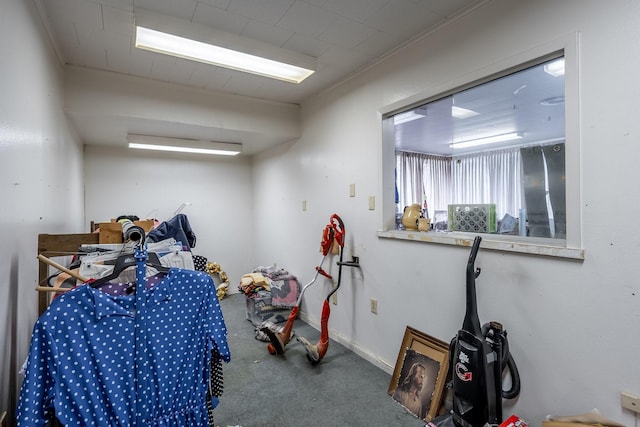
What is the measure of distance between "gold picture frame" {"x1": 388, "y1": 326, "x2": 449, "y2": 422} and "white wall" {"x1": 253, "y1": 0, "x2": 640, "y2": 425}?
111mm

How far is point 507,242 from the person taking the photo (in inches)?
72.9

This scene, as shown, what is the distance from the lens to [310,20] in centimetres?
212

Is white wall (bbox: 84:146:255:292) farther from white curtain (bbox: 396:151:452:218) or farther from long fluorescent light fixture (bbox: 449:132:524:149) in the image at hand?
→ long fluorescent light fixture (bbox: 449:132:524:149)

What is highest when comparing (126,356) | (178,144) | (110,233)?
(178,144)

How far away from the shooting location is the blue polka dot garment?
1.15m

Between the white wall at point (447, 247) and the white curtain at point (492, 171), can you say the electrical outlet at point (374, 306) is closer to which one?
the white wall at point (447, 247)

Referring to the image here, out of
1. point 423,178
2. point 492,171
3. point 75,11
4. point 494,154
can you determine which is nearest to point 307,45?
point 75,11

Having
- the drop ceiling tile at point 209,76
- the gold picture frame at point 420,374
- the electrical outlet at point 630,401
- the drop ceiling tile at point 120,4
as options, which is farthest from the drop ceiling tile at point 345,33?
the electrical outlet at point 630,401

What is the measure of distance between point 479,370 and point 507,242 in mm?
725

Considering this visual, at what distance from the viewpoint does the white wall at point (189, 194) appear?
4.22 m

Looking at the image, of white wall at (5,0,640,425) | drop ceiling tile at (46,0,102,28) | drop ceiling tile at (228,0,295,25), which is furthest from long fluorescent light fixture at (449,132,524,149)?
drop ceiling tile at (46,0,102,28)

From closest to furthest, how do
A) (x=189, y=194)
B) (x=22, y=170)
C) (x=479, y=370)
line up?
(x=22, y=170), (x=479, y=370), (x=189, y=194)

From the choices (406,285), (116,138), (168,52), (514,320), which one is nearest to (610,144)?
(514,320)

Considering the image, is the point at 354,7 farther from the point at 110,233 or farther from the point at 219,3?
the point at 110,233
